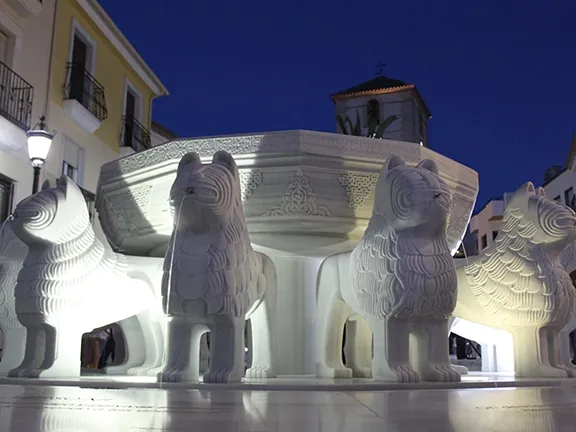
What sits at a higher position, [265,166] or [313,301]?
[265,166]

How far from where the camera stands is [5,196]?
37.3 feet

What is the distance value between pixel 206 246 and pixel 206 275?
153mm

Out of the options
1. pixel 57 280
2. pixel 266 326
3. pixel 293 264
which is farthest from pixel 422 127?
pixel 57 280

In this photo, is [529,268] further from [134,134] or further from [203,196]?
[134,134]

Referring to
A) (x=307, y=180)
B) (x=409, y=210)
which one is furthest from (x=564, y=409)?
(x=307, y=180)

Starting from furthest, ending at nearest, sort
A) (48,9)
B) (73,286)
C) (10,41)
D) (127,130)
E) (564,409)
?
1. (127,130)
2. (48,9)
3. (10,41)
4. (73,286)
5. (564,409)

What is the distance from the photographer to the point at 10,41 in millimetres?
11773

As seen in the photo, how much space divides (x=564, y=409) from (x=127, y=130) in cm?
1559

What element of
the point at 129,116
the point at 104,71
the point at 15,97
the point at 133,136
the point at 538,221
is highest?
the point at 104,71

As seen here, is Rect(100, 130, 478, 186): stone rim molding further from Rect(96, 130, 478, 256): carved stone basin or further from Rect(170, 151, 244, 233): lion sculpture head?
Rect(170, 151, 244, 233): lion sculpture head

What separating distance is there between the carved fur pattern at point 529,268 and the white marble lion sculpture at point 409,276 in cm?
85

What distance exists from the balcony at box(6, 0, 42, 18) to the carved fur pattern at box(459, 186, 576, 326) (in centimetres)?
1030

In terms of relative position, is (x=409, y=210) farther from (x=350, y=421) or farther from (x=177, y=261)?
(x=350, y=421)

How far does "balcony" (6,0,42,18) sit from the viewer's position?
38.0ft
